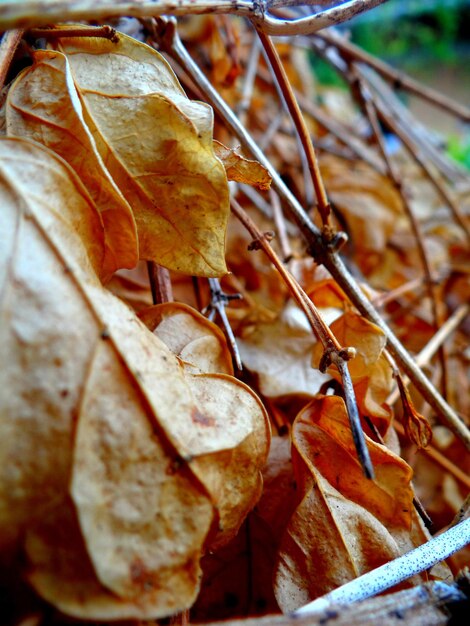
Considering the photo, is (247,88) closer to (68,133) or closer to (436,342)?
(436,342)

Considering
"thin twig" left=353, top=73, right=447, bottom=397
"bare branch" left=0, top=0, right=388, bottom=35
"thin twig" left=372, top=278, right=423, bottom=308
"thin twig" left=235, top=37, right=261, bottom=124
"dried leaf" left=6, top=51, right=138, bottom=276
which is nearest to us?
→ "bare branch" left=0, top=0, right=388, bottom=35

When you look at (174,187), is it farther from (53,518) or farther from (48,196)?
(53,518)

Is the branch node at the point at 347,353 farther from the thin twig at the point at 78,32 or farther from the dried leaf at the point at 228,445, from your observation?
the thin twig at the point at 78,32

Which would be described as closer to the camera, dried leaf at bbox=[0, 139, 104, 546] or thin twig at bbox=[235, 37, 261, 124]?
dried leaf at bbox=[0, 139, 104, 546]

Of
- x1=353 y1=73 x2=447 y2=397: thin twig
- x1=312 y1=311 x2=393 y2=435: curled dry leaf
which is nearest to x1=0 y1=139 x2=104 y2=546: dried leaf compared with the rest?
x1=312 y1=311 x2=393 y2=435: curled dry leaf

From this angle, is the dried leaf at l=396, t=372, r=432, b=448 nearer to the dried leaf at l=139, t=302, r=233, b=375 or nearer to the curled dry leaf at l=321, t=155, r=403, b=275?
the dried leaf at l=139, t=302, r=233, b=375

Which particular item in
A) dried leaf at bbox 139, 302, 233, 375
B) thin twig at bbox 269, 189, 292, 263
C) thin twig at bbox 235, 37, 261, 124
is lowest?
thin twig at bbox 269, 189, 292, 263

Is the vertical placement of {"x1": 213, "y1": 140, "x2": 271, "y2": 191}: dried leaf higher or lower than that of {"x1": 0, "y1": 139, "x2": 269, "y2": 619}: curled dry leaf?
higher
